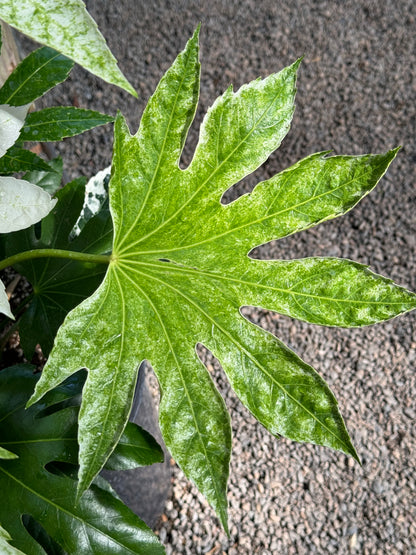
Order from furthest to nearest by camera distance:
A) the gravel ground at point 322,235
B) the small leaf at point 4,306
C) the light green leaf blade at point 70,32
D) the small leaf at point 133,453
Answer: the gravel ground at point 322,235
the small leaf at point 133,453
the small leaf at point 4,306
the light green leaf blade at point 70,32

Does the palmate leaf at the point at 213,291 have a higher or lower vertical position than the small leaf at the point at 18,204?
lower

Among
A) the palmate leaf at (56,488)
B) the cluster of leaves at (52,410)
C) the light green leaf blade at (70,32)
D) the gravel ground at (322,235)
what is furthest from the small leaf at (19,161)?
the gravel ground at (322,235)

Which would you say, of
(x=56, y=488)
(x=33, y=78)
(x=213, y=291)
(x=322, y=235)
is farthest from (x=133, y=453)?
(x=322, y=235)

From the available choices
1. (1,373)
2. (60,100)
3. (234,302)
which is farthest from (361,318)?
(60,100)

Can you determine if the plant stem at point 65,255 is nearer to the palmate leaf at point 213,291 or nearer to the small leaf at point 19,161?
the palmate leaf at point 213,291

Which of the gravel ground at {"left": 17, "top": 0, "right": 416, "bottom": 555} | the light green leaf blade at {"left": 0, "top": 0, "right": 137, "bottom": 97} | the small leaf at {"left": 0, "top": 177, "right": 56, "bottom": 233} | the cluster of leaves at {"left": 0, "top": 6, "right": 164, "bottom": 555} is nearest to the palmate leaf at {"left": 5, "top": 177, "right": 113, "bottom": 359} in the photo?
the cluster of leaves at {"left": 0, "top": 6, "right": 164, "bottom": 555}

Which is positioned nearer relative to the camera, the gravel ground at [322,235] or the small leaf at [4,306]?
the small leaf at [4,306]

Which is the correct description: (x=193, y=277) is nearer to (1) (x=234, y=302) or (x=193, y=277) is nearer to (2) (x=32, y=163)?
(1) (x=234, y=302)
